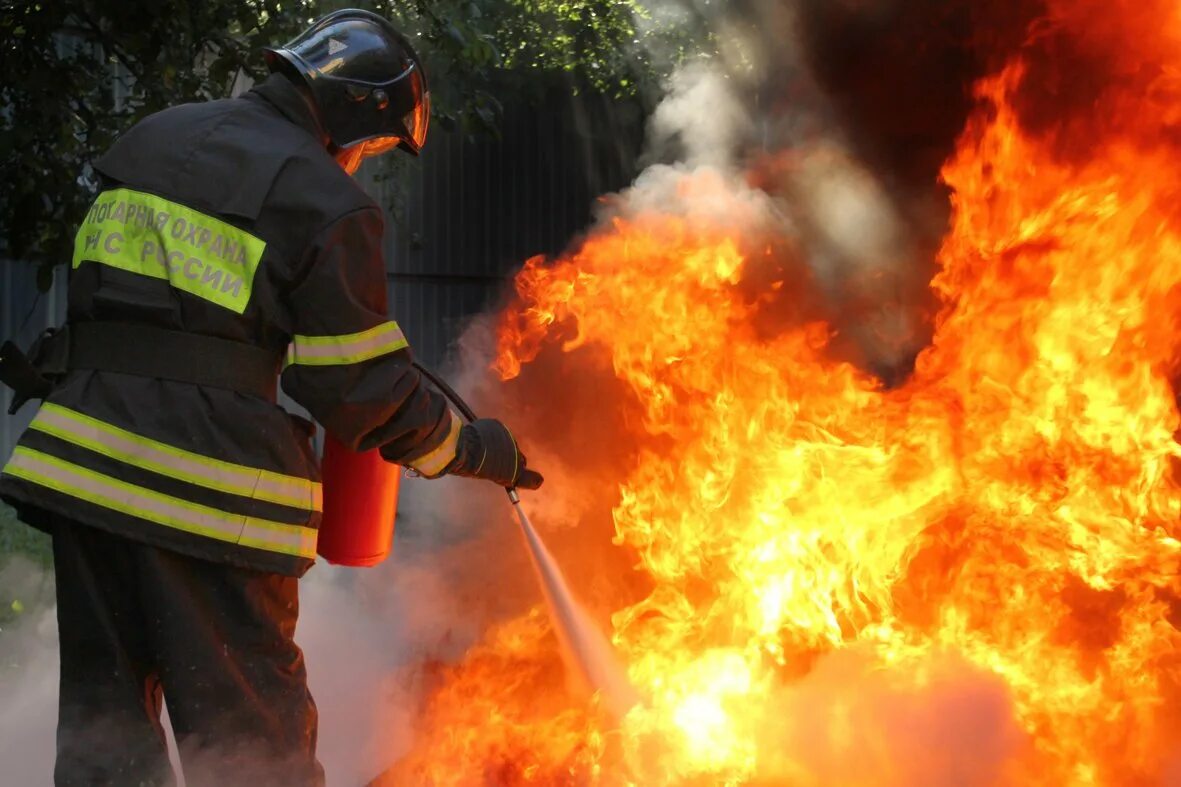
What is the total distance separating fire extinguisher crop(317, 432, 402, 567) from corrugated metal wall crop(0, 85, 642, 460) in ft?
22.6

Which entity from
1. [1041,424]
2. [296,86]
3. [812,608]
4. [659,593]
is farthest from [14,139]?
[1041,424]

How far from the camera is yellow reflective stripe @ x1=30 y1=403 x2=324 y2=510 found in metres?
2.37

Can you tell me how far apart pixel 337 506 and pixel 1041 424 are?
2525 millimetres

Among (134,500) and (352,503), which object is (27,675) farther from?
→ (134,500)

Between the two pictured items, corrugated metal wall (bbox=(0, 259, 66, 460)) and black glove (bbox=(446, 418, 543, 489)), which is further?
corrugated metal wall (bbox=(0, 259, 66, 460))

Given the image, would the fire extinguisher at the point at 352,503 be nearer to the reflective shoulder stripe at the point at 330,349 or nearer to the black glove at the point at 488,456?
the black glove at the point at 488,456

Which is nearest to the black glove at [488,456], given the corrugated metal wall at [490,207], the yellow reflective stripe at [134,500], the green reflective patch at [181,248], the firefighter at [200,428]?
the firefighter at [200,428]

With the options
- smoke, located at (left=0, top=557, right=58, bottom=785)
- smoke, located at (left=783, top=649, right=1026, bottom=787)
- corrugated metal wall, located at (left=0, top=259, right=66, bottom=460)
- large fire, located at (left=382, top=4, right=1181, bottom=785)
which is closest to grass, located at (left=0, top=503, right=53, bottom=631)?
smoke, located at (left=0, top=557, right=58, bottom=785)

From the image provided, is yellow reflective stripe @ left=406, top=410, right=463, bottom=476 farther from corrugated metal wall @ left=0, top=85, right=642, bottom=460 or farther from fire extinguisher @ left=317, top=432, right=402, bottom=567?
corrugated metal wall @ left=0, top=85, right=642, bottom=460

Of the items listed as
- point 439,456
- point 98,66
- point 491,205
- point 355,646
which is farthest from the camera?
point 491,205

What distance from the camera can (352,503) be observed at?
2918mm

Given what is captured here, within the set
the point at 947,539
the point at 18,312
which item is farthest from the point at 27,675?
the point at 18,312

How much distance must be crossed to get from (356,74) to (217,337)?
0.77 metres

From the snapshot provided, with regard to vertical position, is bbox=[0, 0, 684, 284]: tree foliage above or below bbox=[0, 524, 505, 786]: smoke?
above
